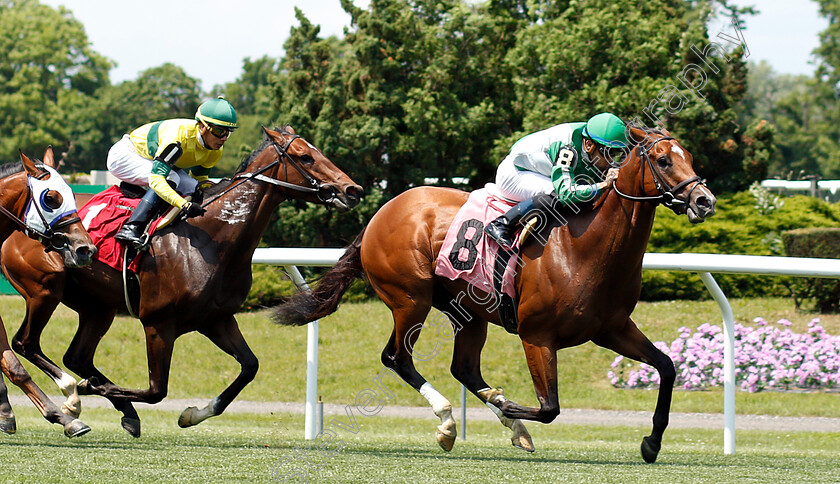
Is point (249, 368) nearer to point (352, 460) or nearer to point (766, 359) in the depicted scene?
point (352, 460)

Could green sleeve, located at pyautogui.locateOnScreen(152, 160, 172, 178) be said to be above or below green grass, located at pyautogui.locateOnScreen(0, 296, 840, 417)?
above

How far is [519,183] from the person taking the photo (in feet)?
17.6

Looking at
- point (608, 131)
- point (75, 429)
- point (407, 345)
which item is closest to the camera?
point (608, 131)

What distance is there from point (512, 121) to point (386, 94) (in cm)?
228

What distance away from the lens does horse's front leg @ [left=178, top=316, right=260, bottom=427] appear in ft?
18.4

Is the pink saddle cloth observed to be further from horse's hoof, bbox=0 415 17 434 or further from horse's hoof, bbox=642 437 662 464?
horse's hoof, bbox=0 415 17 434

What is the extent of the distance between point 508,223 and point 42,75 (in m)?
55.5

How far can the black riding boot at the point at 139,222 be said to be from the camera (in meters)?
5.59

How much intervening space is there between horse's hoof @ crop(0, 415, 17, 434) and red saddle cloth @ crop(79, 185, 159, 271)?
99 centimetres

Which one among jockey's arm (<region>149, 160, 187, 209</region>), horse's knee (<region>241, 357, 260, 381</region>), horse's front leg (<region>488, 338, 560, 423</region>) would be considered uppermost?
jockey's arm (<region>149, 160, 187, 209</region>)

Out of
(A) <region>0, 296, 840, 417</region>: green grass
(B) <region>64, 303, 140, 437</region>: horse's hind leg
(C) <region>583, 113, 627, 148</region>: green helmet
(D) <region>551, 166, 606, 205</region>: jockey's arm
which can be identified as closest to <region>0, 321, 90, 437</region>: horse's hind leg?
(B) <region>64, 303, 140, 437</region>: horse's hind leg

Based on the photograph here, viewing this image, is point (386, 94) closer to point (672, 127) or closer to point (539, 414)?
point (672, 127)

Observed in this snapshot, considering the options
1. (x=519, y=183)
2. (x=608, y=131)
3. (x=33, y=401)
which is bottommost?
(x=33, y=401)

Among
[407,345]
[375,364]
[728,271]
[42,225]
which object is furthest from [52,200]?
[375,364]
